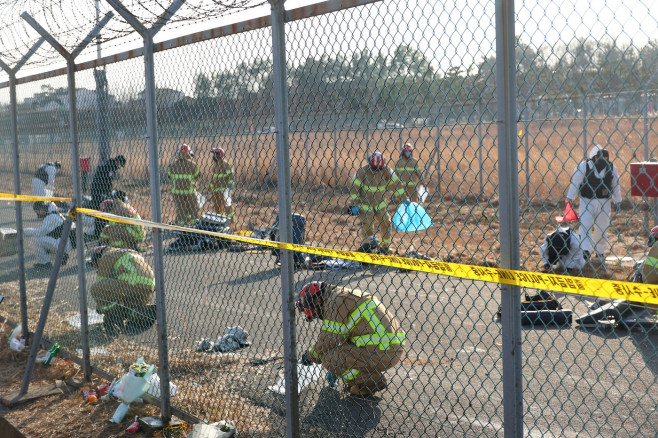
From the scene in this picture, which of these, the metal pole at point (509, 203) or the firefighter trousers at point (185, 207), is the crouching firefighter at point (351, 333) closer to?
the firefighter trousers at point (185, 207)

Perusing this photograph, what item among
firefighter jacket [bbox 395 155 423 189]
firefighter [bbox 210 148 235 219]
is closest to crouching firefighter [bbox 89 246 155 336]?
firefighter [bbox 210 148 235 219]

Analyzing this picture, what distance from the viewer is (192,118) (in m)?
4.63

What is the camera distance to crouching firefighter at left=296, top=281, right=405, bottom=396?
4.87m

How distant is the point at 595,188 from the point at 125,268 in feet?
16.2

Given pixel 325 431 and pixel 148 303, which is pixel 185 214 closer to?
pixel 148 303

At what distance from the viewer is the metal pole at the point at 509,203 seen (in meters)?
2.51

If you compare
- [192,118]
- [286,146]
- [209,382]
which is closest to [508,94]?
[286,146]

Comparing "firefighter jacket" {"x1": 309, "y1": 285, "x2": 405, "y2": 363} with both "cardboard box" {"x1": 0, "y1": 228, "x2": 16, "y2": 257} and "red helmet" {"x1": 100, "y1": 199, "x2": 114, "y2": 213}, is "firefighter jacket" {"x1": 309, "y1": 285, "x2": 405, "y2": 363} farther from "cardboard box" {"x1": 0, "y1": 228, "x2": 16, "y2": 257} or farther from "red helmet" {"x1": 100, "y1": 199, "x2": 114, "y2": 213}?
"cardboard box" {"x1": 0, "y1": 228, "x2": 16, "y2": 257}

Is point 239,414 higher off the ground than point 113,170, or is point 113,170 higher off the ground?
point 113,170

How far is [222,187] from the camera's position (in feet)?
18.8

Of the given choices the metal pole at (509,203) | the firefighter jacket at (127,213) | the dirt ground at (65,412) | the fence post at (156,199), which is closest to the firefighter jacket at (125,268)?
the dirt ground at (65,412)

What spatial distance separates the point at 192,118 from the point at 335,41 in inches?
64.7

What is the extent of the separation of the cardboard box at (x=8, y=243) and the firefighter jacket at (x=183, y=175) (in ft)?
20.4

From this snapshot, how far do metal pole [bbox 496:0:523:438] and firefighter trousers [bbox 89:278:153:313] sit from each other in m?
5.38
